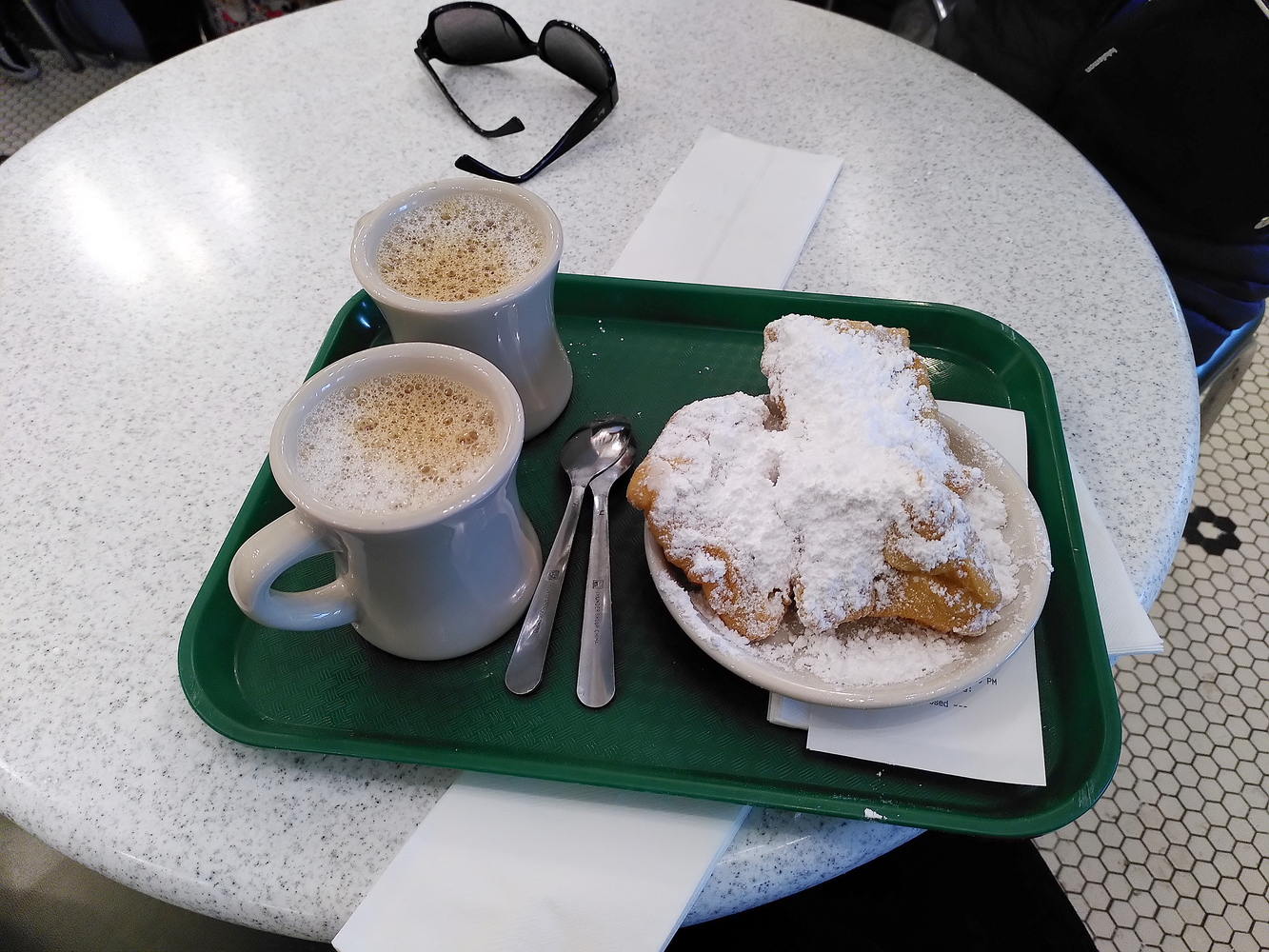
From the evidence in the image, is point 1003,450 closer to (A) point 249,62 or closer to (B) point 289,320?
(B) point 289,320

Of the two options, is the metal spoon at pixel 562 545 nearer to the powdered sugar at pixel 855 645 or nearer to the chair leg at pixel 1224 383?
the powdered sugar at pixel 855 645

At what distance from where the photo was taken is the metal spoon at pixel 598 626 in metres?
0.63

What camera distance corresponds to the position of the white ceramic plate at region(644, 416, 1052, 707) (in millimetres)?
562

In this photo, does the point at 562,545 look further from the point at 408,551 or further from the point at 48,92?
the point at 48,92

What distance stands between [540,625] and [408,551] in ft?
0.49

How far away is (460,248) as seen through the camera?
765 mm

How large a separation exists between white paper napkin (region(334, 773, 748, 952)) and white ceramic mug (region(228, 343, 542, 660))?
12cm

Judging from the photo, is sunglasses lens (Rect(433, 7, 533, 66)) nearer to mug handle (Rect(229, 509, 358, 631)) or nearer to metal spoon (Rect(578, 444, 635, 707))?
metal spoon (Rect(578, 444, 635, 707))

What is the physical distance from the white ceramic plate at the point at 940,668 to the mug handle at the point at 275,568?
257 millimetres

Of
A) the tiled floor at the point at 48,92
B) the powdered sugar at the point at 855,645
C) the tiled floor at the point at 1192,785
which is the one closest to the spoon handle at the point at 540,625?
the powdered sugar at the point at 855,645

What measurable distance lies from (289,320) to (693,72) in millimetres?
762

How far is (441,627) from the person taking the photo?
0.62 m

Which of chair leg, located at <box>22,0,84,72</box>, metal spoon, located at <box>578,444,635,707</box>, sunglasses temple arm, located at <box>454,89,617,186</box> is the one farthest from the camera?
chair leg, located at <box>22,0,84,72</box>

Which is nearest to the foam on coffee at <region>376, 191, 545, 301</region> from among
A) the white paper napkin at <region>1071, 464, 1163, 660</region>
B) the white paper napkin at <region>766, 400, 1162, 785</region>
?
the white paper napkin at <region>766, 400, 1162, 785</region>
